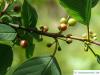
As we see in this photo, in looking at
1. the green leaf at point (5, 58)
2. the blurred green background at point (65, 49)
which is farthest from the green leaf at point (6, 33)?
the blurred green background at point (65, 49)

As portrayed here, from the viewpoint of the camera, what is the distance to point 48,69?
0.87m

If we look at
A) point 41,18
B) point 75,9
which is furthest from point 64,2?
point 41,18

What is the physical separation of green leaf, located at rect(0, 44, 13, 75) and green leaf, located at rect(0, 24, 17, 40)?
45mm

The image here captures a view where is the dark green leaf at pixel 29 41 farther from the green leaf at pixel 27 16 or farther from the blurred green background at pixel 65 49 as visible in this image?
the blurred green background at pixel 65 49

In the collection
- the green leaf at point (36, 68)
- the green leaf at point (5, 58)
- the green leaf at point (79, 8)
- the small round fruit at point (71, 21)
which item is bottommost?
the green leaf at point (36, 68)

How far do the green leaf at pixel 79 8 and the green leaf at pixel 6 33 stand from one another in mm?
142

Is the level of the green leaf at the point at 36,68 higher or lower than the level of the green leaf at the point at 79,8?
lower

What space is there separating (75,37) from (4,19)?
212 mm

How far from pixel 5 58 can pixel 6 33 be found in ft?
0.21

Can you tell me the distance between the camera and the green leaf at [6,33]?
0.87m

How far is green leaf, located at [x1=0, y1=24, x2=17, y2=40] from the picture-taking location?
2.84 feet

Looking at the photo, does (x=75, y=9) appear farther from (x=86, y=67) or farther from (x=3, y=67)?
(x=86, y=67)

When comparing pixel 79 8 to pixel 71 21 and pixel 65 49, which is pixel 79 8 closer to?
pixel 71 21

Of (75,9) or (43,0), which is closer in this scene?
(75,9)
